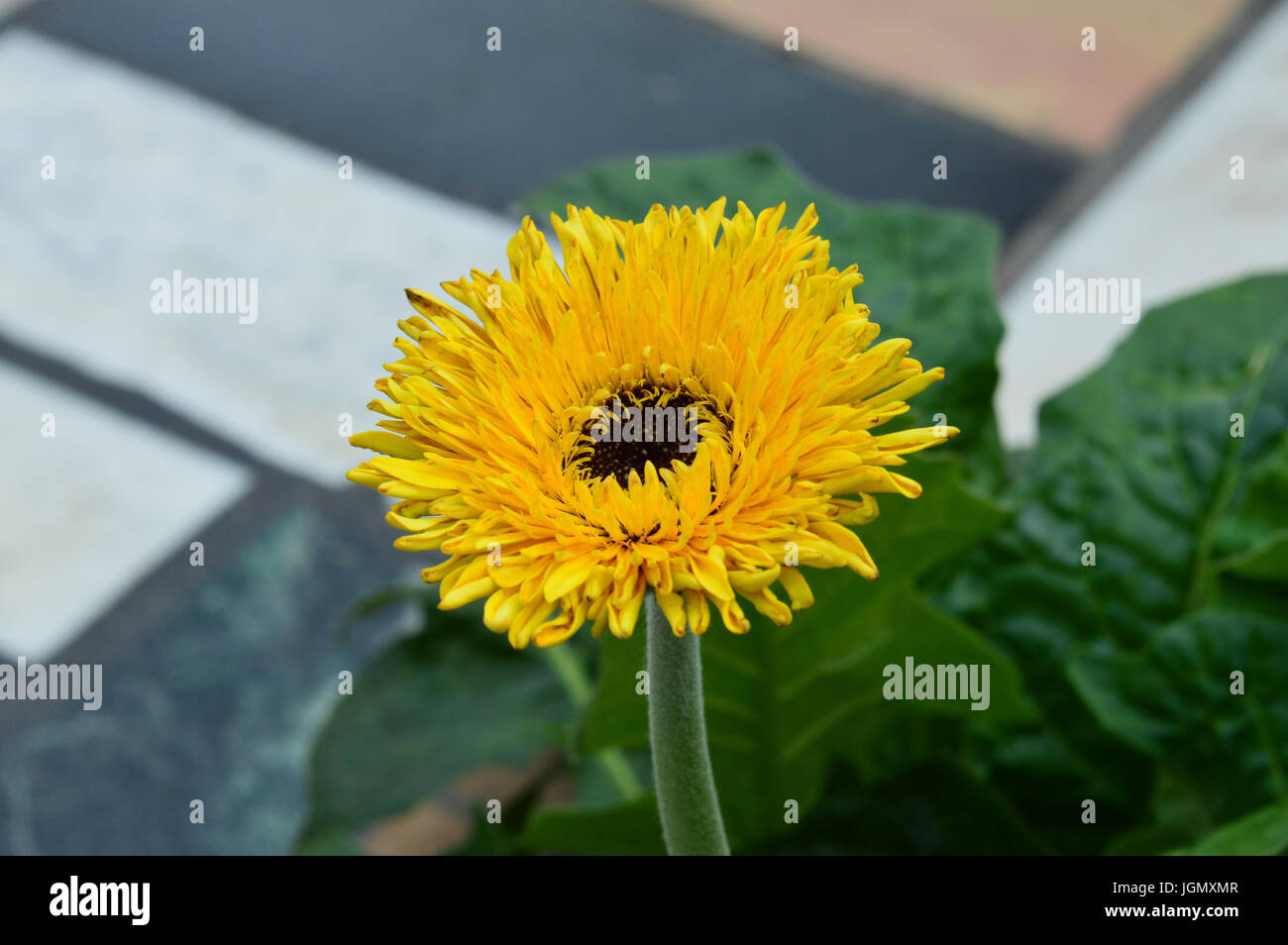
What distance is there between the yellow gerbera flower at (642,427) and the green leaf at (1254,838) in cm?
22

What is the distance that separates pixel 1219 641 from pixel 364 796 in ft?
1.29

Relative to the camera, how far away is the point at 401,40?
63.0 inches

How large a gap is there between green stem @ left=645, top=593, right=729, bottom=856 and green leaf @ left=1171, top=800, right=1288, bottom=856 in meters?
0.17

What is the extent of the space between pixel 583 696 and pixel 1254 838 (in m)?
0.34

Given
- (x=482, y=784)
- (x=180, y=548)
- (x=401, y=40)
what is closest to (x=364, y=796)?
(x=482, y=784)

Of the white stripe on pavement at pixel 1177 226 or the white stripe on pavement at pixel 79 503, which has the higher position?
the white stripe on pavement at pixel 1177 226

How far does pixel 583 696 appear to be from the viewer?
2.26ft

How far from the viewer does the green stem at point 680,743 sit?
33 centimetres

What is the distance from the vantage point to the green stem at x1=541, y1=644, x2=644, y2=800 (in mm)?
667

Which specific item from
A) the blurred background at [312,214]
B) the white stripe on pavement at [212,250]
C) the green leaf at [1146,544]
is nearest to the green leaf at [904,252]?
the green leaf at [1146,544]

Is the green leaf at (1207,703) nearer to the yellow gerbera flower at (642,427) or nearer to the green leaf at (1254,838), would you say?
the green leaf at (1254,838)

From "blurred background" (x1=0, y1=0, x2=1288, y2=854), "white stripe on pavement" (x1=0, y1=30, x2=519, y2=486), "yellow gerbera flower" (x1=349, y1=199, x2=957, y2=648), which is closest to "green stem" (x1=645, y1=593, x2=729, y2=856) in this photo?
"yellow gerbera flower" (x1=349, y1=199, x2=957, y2=648)

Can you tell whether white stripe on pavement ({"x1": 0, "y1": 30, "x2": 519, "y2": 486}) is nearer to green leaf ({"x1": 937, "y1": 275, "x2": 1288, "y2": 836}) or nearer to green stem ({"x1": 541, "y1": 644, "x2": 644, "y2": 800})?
green stem ({"x1": 541, "y1": 644, "x2": 644, "y2": 800})
